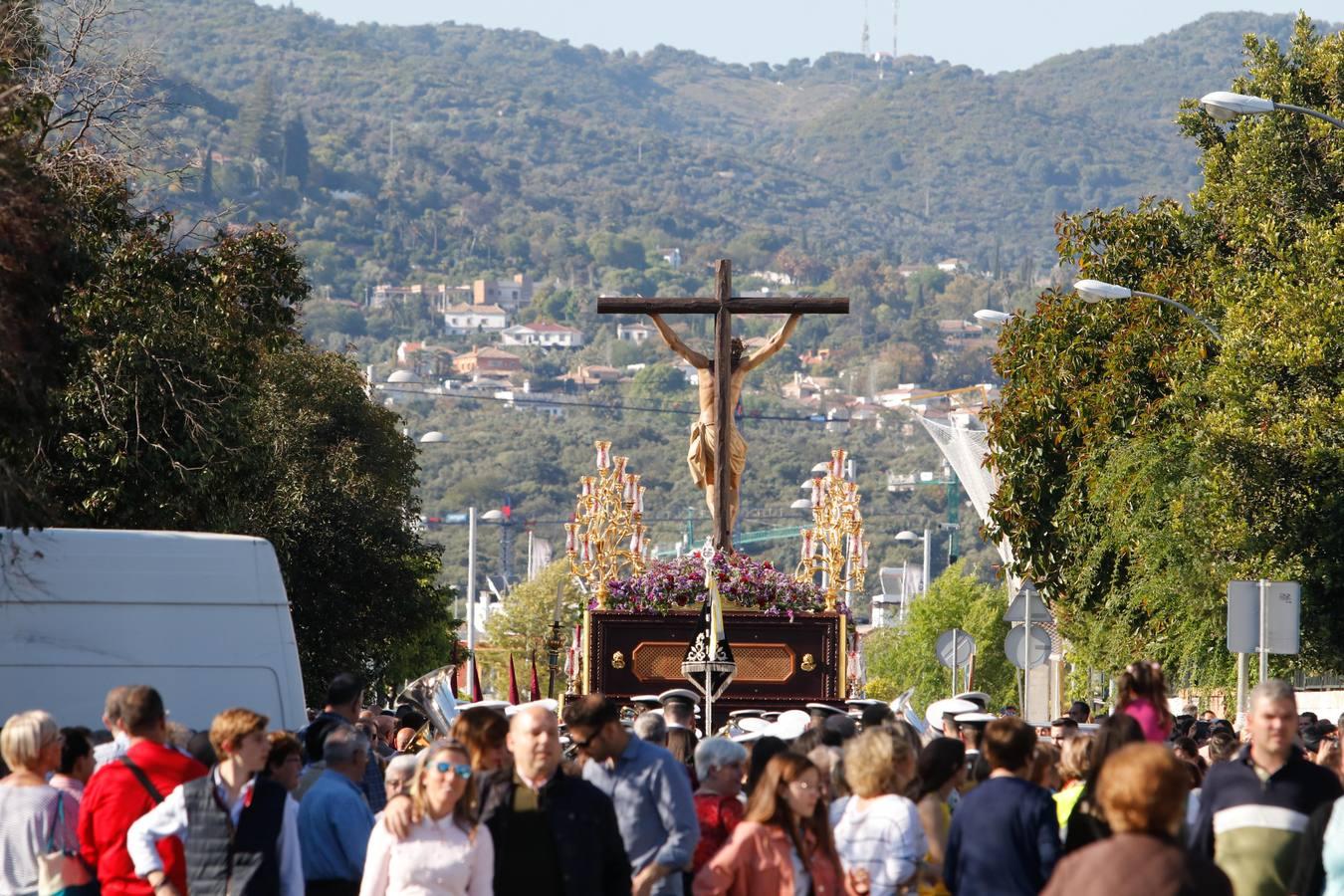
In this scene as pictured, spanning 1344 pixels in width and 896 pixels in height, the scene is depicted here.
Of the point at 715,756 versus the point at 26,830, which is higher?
the point at 715,756

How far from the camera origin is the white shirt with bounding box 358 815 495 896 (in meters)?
9.27

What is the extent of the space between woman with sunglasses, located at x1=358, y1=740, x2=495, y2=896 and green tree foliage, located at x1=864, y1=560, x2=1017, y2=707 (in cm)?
7411

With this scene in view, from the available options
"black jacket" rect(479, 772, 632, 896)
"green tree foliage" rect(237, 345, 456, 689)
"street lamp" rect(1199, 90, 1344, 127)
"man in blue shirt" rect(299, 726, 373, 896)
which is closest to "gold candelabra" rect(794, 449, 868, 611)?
"street lamp" rect(1199, 90, 1344, 127)

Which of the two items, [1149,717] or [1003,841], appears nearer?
[1003,841]

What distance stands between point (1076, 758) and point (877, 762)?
179 centimetres

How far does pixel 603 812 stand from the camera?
9633mm

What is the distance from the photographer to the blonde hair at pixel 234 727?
10.3 m

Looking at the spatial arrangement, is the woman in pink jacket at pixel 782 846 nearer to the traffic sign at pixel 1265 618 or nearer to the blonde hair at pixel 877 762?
the blonde hair at pixel 877 762

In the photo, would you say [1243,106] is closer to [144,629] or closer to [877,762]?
[144,629]

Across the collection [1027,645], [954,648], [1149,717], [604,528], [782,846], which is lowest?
[954,648]

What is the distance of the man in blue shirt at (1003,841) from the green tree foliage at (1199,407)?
55.6ft

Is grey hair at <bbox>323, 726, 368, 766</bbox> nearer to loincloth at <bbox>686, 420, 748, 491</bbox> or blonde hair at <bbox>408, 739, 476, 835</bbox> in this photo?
blonde hair at <bbox>408, 739, 476, 835</bbox>

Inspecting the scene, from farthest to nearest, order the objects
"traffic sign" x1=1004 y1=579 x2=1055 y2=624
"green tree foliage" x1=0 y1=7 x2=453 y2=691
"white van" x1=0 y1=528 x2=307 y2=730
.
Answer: "traffic sign" x1=1004 y1=579 x2=1055 y2=624, "green tree foliage" x1=0 y1=7 x2=453 y2=691, "white van" x1=0 y1=528 x2=307 y2=730

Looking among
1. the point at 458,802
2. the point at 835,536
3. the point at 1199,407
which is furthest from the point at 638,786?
the point at 1199,407
